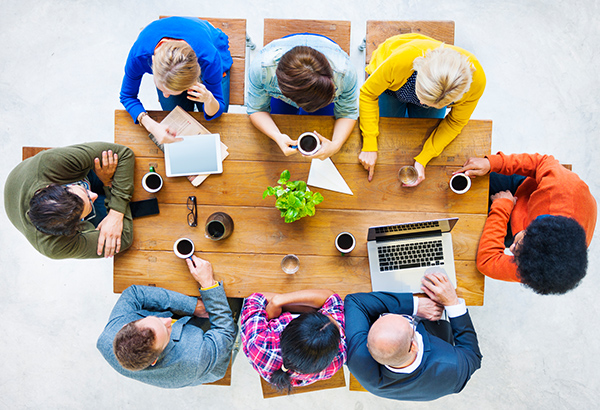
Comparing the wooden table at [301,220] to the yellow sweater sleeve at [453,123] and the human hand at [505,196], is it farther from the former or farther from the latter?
the human hand at [505,196]

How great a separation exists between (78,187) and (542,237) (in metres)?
2.09

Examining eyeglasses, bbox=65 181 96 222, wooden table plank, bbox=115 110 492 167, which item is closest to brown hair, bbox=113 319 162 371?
eyeglasses, bbox=65 181 96 222

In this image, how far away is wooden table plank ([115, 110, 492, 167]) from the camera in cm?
181

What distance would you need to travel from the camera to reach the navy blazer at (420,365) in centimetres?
166

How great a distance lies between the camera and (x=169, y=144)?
183cm

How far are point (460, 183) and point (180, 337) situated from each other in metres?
1.55

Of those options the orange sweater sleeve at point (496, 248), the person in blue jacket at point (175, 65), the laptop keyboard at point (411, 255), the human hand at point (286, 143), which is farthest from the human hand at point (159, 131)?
the orange sweater sleeve at point (496, 248)

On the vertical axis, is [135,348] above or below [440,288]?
below

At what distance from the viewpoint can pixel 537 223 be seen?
155 cm

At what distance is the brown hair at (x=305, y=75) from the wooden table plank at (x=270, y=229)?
605 mm

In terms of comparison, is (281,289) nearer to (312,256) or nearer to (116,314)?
(312,256)

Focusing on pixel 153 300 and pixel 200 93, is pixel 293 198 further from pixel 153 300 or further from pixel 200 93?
pixel 153 300

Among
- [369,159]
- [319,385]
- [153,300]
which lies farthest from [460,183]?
[153,300]

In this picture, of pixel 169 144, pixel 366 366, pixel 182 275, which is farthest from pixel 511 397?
pixel 169 144
